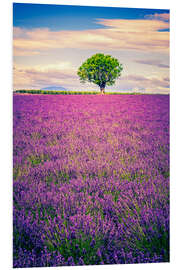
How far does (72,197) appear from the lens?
77.2 inches

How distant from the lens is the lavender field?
1769 millimetres

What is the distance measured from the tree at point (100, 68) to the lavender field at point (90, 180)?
0.71 feet

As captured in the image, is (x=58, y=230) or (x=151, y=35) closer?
(x=58, y=230)

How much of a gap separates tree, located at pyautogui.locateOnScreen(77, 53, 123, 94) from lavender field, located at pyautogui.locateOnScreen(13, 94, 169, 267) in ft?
0.71

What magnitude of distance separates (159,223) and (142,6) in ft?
6.89

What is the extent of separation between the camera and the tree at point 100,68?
2.47 meters

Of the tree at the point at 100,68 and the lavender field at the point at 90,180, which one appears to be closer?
the lavender field at the point at 90,180

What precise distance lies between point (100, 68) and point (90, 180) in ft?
3.85

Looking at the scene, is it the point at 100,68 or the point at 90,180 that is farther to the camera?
the point at 100,68

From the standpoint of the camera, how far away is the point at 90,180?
85.3 inches

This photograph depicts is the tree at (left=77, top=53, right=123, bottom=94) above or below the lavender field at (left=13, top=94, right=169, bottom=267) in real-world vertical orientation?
above
